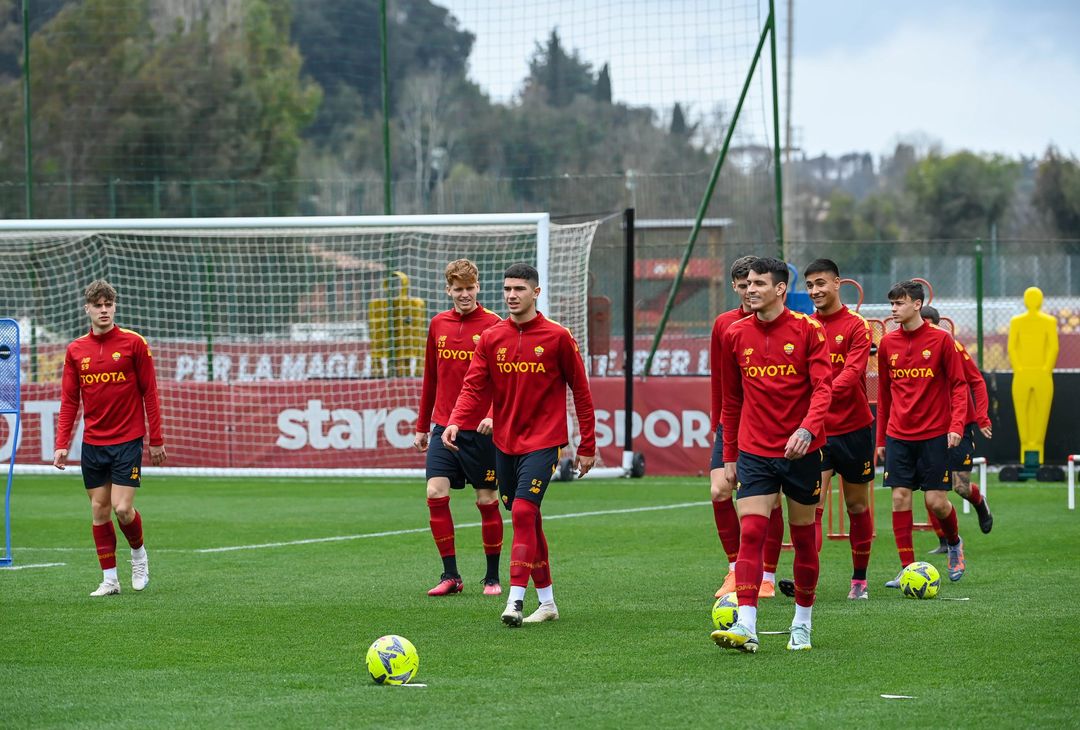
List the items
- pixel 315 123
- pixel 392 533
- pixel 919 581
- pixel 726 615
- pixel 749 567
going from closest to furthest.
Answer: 1. pixel 749 567
2. pixel 726 615
3. pixel 919 581
4. pixel 392 533
5. pixel 315 123

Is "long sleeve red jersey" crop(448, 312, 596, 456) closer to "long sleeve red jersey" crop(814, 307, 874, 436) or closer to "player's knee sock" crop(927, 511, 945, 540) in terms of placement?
"long sleeve red jersey" crop(814, 307, 874, 436)

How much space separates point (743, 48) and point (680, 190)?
94.0 inches

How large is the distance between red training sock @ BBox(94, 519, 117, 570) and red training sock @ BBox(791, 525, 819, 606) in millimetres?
4863

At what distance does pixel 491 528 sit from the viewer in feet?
33.4

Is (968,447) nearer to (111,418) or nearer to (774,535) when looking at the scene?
(774,535)

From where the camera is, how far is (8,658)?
750 centimetres

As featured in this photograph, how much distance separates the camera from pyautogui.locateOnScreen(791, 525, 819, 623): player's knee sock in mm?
7531

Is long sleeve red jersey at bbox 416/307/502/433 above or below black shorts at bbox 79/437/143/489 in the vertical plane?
above

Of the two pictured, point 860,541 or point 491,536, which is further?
point 491,536

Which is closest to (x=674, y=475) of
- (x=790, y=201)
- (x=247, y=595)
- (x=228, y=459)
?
(x=228, y=459)

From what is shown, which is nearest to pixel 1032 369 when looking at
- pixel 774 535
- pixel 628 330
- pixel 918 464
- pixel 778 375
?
pixel 628 330

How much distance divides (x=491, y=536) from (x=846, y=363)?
2.68m

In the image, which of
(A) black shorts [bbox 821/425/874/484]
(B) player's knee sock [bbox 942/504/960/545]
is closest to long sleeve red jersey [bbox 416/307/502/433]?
(A) black shorts [bbox 821/425/874/484]

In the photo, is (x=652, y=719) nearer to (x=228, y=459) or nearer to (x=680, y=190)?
(x=228, y=459)
